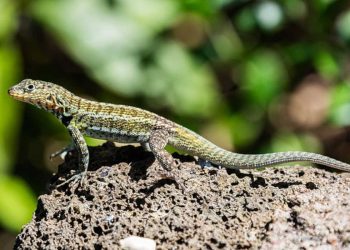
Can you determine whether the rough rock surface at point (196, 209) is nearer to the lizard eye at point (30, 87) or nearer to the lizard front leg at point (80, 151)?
the lizard front leg at point (80, 151)

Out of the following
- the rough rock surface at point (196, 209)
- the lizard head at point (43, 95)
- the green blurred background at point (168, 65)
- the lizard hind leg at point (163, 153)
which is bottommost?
the rough rock surface at point (196, 209)

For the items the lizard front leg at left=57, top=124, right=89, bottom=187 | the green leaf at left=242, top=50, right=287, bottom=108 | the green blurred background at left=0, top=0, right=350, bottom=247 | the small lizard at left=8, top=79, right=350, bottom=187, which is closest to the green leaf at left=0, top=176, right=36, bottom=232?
the green blurred background at left=0, top=0, right=350, bottom=247

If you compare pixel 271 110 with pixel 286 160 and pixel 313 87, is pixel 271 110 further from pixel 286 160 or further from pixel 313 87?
pixel 286 160

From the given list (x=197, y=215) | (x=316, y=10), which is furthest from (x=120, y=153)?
(x=316, y=10)

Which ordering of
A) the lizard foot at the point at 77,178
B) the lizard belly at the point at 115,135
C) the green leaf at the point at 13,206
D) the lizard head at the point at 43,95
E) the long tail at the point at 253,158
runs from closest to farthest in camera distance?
the lizard foot at the point at 77,178 < the long tail at the point at 253,158 < the lizard belly at the point at 115,135 < the lizard head at the point at 43,95 < the green leaf at the point at 13,206

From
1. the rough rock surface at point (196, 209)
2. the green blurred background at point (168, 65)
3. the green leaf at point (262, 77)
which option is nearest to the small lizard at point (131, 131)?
the rough rock surface at point (196, 209)

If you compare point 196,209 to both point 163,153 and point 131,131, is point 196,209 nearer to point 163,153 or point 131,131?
point 163,153
